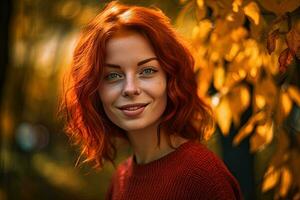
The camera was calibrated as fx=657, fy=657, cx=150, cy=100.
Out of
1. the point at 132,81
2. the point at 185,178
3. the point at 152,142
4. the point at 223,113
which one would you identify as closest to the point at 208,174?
the point at 185,178

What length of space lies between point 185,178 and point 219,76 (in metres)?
0.55

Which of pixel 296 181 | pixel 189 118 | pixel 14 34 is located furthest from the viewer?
pixel 14 34

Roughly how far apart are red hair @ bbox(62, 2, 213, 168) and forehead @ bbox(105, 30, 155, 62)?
0.01 metres

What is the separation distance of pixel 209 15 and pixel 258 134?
0.47 meters

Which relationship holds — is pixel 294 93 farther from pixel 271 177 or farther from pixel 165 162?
pixel 165 162

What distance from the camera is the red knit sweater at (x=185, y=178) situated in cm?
192

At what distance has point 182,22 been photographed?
2385 millimetres

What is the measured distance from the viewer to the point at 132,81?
196 centimetres

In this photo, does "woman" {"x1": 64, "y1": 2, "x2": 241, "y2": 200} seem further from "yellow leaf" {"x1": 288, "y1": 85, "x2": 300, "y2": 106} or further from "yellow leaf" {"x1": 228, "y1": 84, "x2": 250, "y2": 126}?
"yellow leaf" {"x1": 288, "y1": 85, "x2": 300, "y2": 106}

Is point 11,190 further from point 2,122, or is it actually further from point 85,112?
point 85,112

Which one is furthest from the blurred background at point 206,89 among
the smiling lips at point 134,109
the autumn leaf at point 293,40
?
the smiling lips at point 134,109

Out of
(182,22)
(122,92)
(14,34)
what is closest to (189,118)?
(122,92)

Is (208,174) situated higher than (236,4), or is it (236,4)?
(236,4)

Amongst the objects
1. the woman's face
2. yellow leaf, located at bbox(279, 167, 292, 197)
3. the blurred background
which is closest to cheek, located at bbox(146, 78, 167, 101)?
the woman's face
